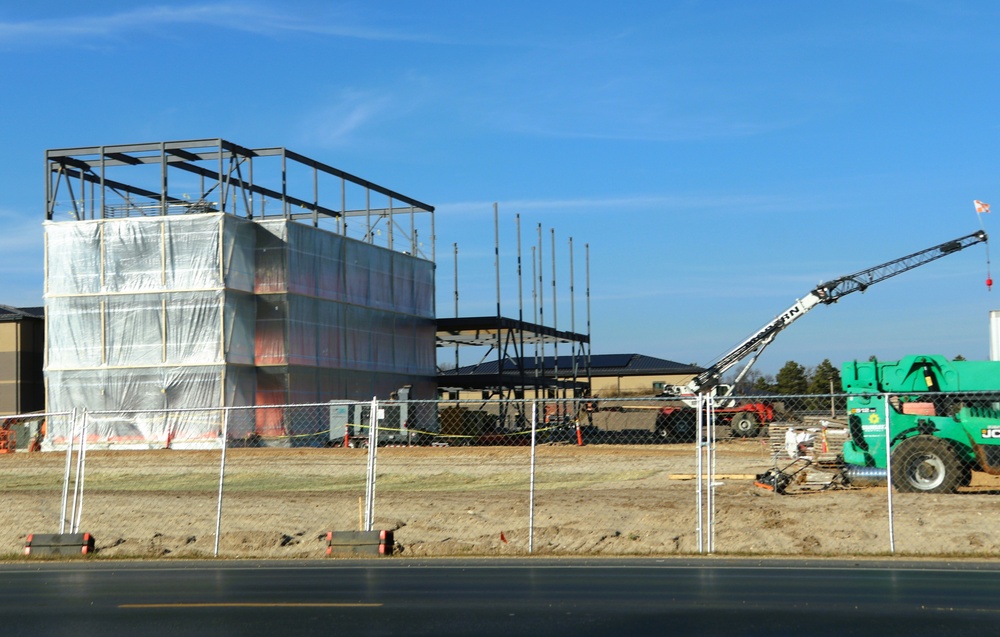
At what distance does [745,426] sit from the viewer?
44.6 meters

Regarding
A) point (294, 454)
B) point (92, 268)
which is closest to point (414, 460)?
point (294, 454)

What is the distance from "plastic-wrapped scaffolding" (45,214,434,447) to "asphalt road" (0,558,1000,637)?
87.7ft

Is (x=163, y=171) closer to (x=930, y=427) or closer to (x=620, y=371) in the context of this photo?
(x=930, y=427)

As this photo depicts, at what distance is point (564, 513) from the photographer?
21.2m

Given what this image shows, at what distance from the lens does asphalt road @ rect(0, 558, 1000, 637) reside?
1031 cm

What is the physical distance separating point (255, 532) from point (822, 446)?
12.6 metres

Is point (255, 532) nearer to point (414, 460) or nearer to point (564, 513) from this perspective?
point (564, 513)

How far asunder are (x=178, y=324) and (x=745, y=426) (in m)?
21.4

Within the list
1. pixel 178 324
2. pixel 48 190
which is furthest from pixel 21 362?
pixel 178 324

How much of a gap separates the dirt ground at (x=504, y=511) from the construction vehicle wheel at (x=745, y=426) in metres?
10.1

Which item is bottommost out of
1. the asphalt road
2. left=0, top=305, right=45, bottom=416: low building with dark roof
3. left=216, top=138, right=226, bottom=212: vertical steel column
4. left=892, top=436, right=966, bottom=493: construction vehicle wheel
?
the asphalt road

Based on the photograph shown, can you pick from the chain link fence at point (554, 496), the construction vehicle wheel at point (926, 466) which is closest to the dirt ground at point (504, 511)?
the chain link fence at point (554, 496)

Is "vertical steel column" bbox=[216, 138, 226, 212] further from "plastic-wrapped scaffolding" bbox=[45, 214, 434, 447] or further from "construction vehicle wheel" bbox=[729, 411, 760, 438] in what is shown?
"construction vehicle wheel" bbox=[729, 411, 760, 438]

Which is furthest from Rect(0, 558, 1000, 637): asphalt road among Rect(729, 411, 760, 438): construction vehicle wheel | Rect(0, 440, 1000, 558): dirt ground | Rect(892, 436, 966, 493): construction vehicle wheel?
Rect(729, 411, 760, 438): construction vehicle wheel
